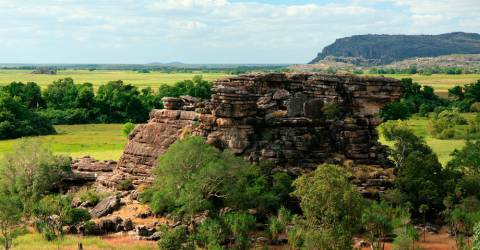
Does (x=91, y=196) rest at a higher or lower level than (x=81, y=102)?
lower

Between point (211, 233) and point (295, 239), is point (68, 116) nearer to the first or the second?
→ point (211, 233)

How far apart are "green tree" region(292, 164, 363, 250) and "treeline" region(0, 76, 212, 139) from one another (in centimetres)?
8858

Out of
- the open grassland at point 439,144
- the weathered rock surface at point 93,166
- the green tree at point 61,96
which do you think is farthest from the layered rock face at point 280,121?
the green tree at point 61,96

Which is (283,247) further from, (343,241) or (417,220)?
(417,220)

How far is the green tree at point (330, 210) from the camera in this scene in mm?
35094

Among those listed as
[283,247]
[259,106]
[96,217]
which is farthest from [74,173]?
[283,247]

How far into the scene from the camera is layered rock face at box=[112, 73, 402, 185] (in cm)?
5441

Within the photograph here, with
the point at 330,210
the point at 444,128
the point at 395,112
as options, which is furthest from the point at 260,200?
the point at 395,112

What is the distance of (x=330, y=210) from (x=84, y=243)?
20.9 metres

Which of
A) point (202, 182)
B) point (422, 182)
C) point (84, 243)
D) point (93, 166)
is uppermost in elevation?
point (202, 182)

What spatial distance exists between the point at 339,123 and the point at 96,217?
83.9 feet

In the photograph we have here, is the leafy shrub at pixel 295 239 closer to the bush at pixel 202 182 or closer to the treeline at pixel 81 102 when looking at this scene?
the bush at pixel 202 182

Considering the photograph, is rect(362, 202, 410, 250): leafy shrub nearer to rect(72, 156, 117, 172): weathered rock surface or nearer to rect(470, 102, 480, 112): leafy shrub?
rect(72, 156, 117, 172): weathered rock surface

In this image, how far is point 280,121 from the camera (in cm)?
5566
